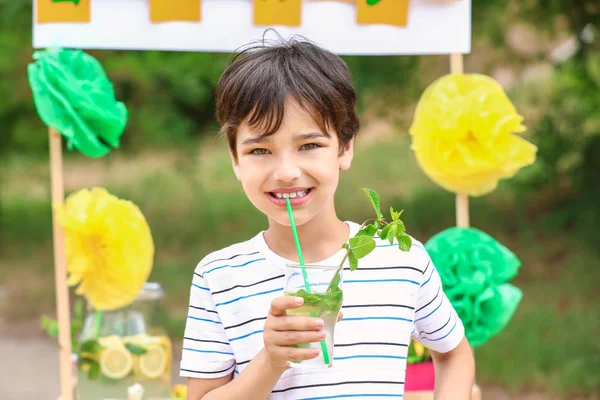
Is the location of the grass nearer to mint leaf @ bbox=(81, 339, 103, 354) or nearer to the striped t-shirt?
mint leaf @ bbox=(81, 339, 103, 354)

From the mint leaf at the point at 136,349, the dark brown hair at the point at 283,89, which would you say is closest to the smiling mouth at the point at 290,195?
the dark brown hair at the point at 283,89

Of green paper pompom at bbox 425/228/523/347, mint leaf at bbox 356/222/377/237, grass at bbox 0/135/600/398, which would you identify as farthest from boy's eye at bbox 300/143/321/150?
grass at bbox 0/135/600/398

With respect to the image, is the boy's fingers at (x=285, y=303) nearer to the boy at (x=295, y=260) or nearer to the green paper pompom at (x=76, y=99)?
the boy at (x=295, y=260)

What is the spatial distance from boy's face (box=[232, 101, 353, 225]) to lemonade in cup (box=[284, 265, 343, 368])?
0.24m

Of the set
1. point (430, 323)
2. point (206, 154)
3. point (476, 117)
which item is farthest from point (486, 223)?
point (430, 323)

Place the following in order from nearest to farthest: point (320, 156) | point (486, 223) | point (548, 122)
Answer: point (320, 156), point (548, 122), point (486, 223)

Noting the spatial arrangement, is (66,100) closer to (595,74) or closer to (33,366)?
(33,366)

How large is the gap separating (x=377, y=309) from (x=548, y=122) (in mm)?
4957

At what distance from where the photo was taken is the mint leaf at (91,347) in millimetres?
2625

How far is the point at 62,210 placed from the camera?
2.54 meters

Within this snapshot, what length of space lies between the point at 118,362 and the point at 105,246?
351 mm

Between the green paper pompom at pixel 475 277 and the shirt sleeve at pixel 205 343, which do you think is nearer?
the shirt sleeve at pixel 205 343

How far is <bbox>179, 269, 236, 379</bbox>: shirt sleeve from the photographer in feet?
5.83

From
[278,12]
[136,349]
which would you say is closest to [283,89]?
[278,12]
